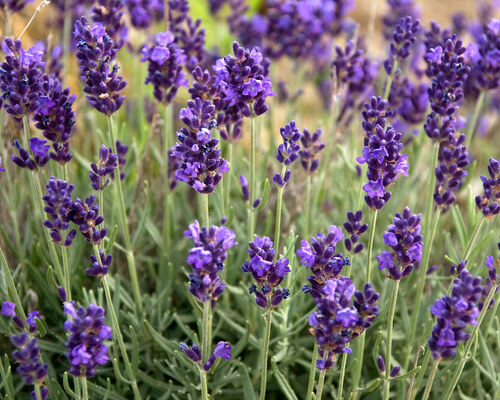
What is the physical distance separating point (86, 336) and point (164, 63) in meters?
1.33

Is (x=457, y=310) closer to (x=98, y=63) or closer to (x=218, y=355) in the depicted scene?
(x=218, y=355)

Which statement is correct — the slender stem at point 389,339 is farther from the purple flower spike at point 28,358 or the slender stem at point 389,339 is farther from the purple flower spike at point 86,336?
the purple flower spike at point 28,358

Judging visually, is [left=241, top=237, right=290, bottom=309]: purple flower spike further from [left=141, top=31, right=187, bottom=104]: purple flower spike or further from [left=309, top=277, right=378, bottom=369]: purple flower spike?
[left=141, top=31, right=187, bottom=104]: purple flower spike

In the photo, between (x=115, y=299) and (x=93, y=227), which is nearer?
(x=93, y=227)

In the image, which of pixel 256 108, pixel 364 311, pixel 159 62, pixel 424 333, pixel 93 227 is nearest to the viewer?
pixel 364 311

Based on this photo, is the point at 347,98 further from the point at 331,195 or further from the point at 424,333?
the point at 424,333

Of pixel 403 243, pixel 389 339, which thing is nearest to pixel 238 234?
pixel 389 339

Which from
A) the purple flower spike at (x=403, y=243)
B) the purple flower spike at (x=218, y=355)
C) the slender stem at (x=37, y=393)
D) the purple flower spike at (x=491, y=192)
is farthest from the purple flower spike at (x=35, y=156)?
the purple flower spike at (x=491, y=192)

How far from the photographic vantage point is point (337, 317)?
5.51 ft

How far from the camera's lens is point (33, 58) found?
217 centimetres

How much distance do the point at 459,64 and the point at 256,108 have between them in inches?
33.7

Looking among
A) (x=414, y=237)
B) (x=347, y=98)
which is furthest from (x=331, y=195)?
(x=414, y=237)

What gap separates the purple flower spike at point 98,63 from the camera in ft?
7.18

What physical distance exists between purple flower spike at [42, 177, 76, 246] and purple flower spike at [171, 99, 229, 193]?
37 cm
